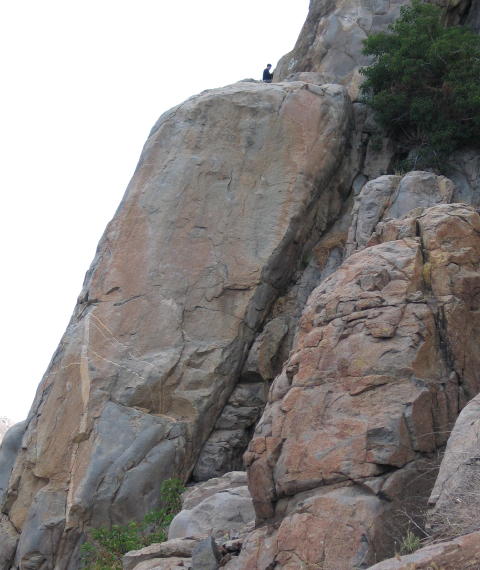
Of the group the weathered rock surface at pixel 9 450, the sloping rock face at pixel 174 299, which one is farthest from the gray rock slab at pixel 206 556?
the weathered rock surface at pixel 9 450

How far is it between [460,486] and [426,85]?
1180cm

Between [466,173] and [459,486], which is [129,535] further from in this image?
[466,173]

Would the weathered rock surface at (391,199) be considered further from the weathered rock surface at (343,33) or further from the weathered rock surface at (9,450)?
the weathered rock surface at (9,450)

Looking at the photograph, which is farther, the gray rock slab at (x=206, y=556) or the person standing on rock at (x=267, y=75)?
the person standing on rock at (x=267, y=75)

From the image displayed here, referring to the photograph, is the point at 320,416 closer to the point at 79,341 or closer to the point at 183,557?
the point at 183,557

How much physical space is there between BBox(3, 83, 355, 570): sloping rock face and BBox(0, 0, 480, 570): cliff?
0.04 metres

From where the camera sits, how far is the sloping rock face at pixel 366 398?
813 centimetres

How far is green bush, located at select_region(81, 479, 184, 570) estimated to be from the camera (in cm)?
1266

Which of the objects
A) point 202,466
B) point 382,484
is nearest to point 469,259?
point 382,484

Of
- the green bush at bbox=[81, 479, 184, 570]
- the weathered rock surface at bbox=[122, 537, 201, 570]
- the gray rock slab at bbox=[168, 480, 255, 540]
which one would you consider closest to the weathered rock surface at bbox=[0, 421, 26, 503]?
the green bush at bbox=[81, 479, 184, 570]

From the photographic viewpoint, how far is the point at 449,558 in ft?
18.7

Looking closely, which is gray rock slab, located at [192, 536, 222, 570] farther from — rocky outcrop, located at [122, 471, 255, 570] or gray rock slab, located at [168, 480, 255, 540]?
gray rock slab, located at [168, 480, 255, 540]

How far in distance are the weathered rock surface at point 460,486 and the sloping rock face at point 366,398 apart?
3.52ft

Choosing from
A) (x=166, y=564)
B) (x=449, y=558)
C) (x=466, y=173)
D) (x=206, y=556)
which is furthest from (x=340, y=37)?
(x=449, y=558)
